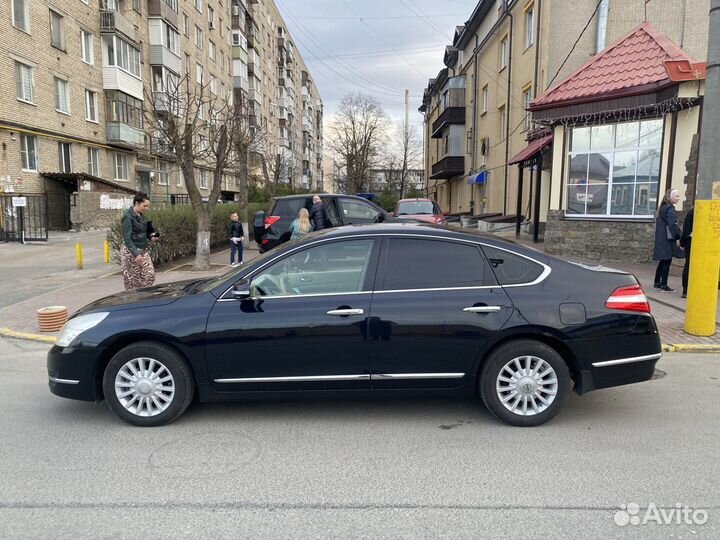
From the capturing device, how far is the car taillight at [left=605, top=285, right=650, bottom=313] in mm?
4059

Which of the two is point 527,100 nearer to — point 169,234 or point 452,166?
point 452,166

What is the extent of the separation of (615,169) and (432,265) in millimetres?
11094

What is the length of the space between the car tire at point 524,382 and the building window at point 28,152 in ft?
82.2

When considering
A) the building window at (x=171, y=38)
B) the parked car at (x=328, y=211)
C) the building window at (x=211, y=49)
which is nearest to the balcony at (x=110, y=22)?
the building window at (x=171, y=38)

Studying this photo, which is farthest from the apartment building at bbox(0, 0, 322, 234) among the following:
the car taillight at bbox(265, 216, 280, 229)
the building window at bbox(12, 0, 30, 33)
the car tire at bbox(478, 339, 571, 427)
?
the car tire at bbox(478, 339, 571, 427)

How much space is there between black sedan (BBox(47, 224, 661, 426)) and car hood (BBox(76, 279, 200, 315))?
0.10 ft

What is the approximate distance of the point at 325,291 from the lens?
162 inches

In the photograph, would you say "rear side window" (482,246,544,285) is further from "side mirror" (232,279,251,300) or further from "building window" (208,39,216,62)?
"building window" (208,39,216,62)

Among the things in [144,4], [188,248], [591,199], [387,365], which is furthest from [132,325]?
[144,4]

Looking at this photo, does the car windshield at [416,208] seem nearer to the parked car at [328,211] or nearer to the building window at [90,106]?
the parked car at [328,211]

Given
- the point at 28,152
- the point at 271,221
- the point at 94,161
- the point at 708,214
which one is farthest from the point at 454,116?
the point at 708,214

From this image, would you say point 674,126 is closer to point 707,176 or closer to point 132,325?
point 707,176

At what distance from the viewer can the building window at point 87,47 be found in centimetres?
2725

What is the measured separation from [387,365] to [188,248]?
1243 centimetres
